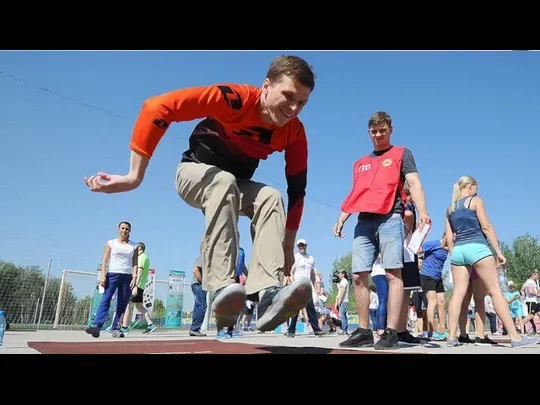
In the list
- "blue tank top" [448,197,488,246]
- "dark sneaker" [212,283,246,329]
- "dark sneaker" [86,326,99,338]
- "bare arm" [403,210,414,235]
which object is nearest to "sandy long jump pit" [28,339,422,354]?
"dark sneaker" [212,283,246,329]

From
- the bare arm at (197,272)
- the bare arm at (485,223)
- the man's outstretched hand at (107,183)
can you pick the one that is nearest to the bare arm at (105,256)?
the bare arm at (197,272)

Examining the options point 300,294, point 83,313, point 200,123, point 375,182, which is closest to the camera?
point 300,294

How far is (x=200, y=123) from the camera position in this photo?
7.74 ft

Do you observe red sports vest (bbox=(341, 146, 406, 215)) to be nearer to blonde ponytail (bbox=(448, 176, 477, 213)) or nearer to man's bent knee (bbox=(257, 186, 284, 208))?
blonde ponytail (bbox=(448, 176, 477, 213))

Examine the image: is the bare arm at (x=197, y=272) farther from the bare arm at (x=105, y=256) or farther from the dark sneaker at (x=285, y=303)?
the dark sneaker at (x=285, y=303)

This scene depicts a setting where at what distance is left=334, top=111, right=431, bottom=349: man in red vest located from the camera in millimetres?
3230

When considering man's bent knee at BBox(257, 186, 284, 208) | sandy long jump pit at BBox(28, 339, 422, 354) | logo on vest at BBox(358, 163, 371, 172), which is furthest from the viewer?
logo on vest at BBox(358, 163, 371, 172)

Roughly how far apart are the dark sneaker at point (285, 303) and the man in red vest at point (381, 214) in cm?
148

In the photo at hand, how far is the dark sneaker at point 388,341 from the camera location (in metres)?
3.04

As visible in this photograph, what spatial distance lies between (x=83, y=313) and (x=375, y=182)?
8.44 metres

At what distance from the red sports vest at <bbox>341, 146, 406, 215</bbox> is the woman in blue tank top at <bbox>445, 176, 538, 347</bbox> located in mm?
808
